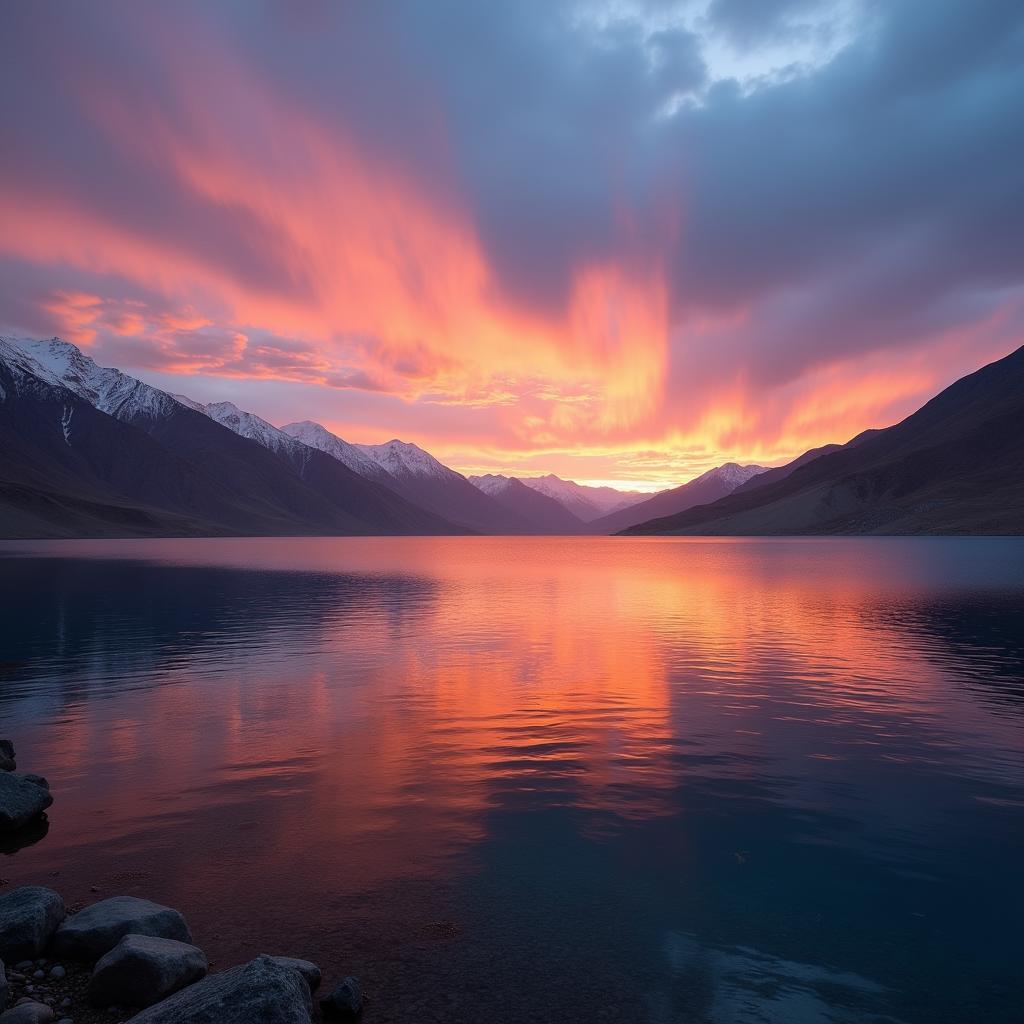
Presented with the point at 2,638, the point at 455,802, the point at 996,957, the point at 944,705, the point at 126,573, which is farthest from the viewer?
the point at 126,573

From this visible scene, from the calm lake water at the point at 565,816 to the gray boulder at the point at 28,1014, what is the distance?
99.1 inches

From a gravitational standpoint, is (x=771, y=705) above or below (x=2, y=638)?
below

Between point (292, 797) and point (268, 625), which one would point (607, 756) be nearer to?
point (292, 797)

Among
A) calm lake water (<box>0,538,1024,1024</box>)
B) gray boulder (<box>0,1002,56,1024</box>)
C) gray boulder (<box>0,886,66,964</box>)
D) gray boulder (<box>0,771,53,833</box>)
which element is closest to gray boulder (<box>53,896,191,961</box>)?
gray boulder (<box>0,886,66,964</box>)

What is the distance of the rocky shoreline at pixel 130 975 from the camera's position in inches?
380

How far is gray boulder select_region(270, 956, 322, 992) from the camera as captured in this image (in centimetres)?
1082

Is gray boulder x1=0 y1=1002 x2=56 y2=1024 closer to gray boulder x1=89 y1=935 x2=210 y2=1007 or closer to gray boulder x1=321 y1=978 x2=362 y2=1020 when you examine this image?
gray boulder x1=89 y1=935 x2=210 y2=1007

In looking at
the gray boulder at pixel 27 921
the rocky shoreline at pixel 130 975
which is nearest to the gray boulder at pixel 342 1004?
the rocky shoreline at pixel 130 975

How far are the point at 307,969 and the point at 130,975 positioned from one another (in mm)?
2417

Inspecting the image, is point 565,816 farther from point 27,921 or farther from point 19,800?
point 19,800

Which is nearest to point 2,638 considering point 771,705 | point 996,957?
point 771,705

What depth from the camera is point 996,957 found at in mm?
12523

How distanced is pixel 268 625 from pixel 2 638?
52.2ft

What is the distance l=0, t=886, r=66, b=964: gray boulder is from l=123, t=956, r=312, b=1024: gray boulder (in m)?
3.23
